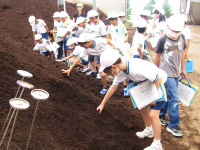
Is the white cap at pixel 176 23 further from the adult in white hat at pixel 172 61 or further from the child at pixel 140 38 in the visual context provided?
the child at pixel 140 38

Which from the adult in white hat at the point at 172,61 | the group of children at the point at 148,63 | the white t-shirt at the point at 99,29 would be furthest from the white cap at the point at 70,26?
the adult in white hat at the point at 172,61

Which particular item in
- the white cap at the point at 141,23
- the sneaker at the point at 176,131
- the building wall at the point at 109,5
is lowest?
the sneaker at the point at 176,131

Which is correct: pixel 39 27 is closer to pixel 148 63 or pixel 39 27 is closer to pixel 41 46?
pixel 41 46

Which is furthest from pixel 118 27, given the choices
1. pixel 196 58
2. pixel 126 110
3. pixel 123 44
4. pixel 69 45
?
pixel 196 58

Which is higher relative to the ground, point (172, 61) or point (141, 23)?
point (141, 23)

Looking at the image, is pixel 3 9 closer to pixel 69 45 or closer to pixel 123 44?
pixel 69 45

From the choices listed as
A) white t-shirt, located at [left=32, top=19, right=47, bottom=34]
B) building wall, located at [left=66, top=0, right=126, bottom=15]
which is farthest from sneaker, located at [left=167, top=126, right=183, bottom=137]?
building wall, located at [left=66, top=0, right=126, bottom=15]

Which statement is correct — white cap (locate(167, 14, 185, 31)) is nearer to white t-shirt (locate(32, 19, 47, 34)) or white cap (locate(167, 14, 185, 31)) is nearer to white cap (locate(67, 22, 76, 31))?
white cap (locate(67, 22, 76, 31))

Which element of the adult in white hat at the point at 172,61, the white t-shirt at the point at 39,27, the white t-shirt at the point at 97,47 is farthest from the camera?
the white t-shirt at the point at 39,27

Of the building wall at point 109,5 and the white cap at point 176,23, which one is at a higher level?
the building wall at point 109,5

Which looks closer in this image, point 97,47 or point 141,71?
point 141,71

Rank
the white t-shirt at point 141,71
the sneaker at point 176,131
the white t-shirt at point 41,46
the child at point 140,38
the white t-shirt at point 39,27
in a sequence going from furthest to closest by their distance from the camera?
1. the white t-shirt at point 39,27
2. the white t-shirt at point 41,46
3. the child at point 140,38
4. the sneaker at point 176,131
5. the white t-shirt at point 141,71

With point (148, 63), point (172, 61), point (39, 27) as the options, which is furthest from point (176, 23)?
point (39, 27)

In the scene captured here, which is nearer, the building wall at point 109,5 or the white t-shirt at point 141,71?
the white t-shirt at point 141,71
